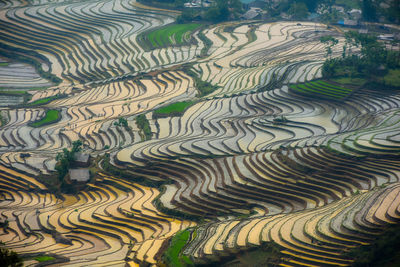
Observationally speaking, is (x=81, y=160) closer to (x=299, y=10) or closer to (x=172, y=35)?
(x=172, y=35)

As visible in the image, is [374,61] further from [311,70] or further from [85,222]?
[85,222]

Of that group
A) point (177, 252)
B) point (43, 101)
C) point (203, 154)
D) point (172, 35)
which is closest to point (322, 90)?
point (203, 154)

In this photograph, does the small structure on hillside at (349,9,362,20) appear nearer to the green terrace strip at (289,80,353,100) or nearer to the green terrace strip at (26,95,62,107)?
the green terrace strip at (289,80,353,100)

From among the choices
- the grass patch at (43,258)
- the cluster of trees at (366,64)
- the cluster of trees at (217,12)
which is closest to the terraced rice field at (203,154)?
the grass patch at (43,258)

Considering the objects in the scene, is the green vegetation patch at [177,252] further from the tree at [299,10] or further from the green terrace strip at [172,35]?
the tree at [299,10]

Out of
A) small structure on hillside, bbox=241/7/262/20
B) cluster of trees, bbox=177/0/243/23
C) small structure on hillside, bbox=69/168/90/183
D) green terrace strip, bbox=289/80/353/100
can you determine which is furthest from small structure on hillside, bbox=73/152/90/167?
small structure on hillside, bbox=241/7/262/20
